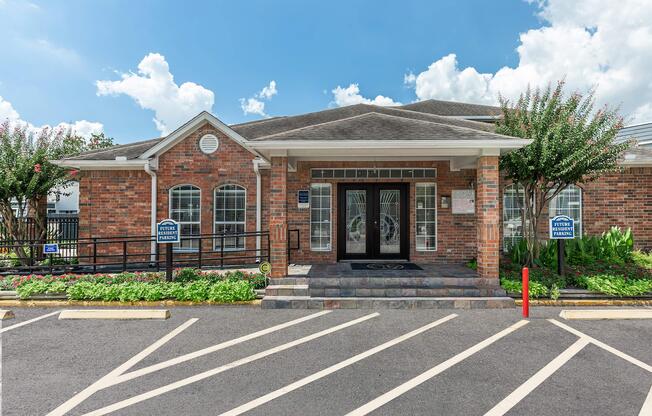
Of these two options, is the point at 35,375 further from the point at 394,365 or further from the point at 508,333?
the point at 508,333

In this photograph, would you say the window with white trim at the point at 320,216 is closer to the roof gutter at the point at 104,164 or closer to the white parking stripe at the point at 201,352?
the white parking stripe at the point at 201,352

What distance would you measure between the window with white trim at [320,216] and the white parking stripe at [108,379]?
15.8 feet

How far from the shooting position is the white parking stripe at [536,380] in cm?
317

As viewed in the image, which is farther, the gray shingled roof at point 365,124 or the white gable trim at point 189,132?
the white gable trim at point 189,132

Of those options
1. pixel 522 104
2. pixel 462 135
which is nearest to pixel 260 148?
pixel 462 135

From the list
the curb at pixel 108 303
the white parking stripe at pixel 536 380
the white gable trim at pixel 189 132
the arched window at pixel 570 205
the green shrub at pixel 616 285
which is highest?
the white gable trim at pixel 189 132

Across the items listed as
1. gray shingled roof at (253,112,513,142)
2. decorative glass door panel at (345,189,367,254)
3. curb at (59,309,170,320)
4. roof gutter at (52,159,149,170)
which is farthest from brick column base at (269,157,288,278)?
roof gutter at (52,159,149,170)

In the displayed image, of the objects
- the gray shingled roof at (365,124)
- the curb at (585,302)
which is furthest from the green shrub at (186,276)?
the curb at (585,302)

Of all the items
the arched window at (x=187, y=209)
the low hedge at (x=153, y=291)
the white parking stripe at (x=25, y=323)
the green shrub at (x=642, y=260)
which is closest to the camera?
the white parking stripe at (x=25, y=323)

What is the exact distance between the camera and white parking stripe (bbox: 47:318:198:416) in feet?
10.5

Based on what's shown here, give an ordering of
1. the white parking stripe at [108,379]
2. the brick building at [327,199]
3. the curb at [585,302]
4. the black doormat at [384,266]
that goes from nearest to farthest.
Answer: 1. the white parking stripe at [108,379]
2. the curb at [585,302]
3. the black doormat at [384,266]
4. the brick building at [327,199]

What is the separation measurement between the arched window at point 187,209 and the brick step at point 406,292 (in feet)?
16.1

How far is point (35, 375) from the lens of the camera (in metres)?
3.83

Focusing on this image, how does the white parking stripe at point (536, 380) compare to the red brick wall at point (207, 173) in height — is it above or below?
below
